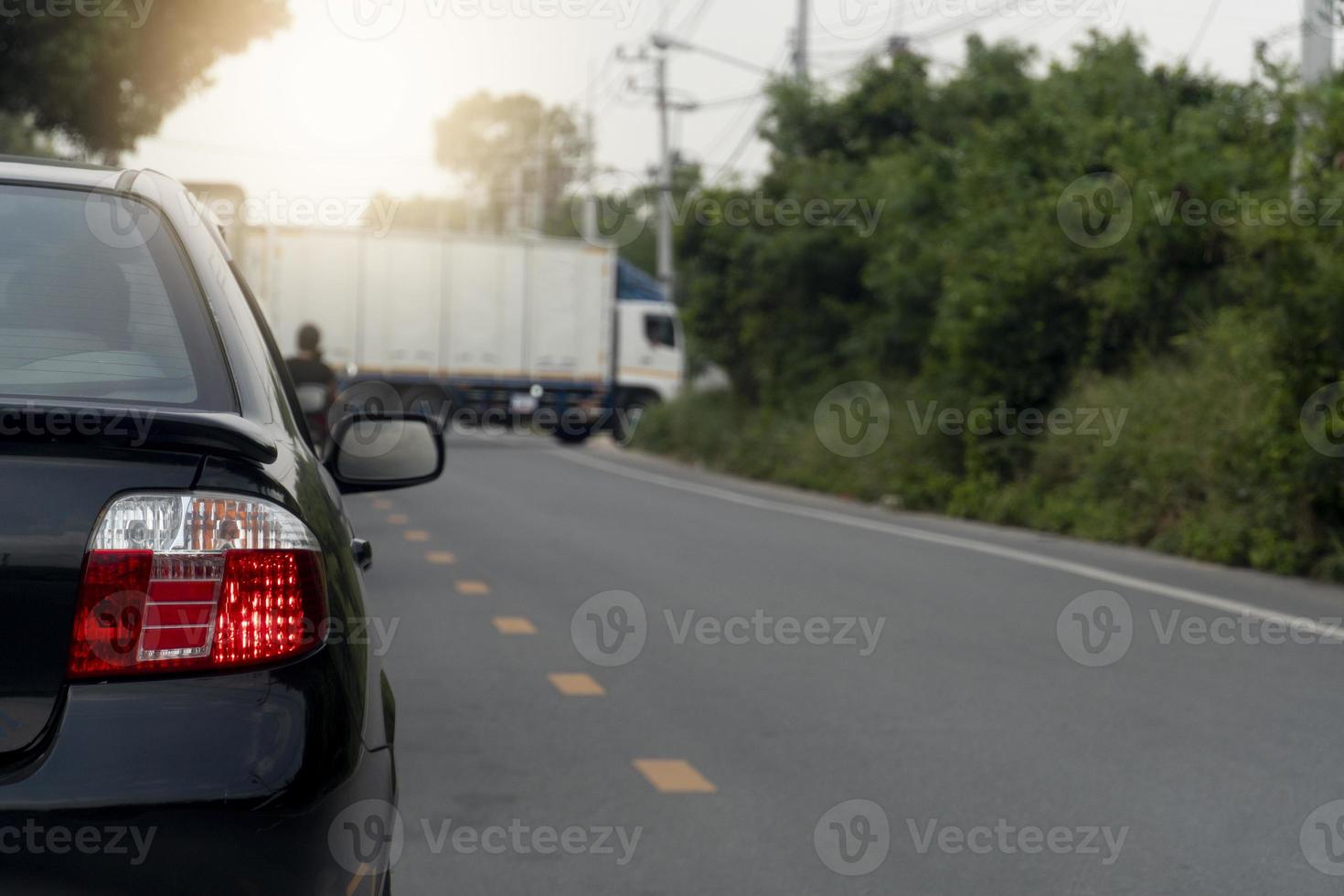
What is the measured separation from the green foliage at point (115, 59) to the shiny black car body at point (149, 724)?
16135 mm

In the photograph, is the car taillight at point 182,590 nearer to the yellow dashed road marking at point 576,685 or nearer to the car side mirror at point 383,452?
the car side mirror at point 383,452

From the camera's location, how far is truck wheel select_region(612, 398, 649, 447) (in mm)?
35094

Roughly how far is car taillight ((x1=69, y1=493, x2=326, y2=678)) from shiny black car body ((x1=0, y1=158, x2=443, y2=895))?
2 centimetres

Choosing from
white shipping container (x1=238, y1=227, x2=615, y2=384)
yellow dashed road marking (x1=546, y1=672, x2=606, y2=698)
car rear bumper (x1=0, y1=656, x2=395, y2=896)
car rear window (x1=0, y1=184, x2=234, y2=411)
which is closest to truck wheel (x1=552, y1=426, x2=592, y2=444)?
white shipping container (x1=238, y1=227, x2=615, y2=384)

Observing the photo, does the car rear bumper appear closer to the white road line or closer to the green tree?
the white road line

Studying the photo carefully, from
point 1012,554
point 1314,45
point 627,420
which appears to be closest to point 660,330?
point 627,420

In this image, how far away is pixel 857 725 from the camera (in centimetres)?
666

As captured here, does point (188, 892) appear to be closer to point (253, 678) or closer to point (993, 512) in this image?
point (253, 678)

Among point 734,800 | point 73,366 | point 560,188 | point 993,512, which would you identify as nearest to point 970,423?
point 993,512

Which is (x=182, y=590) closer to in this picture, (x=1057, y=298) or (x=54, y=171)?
(x=54, y=171)

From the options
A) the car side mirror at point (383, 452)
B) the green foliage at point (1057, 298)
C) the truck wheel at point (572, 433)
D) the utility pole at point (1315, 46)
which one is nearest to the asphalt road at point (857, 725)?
the car side mirror at point (383, 452)

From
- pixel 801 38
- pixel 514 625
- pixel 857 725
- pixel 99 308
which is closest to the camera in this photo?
pixel 99 308

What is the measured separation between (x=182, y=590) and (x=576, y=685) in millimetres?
5072

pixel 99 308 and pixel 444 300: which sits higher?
pixel 99 308
